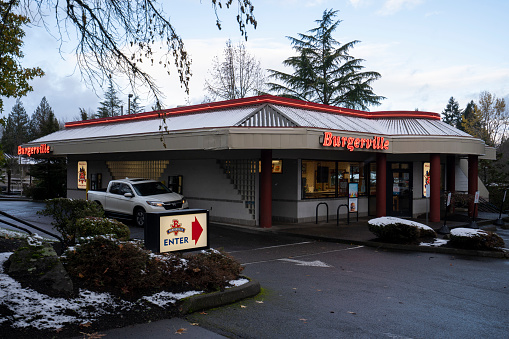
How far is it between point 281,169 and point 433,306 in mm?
11897

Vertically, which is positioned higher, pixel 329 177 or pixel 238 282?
pixel 329 177

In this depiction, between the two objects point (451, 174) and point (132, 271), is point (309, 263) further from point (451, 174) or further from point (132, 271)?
point (451, 174)

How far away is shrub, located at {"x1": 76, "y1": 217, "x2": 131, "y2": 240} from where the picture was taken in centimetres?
893

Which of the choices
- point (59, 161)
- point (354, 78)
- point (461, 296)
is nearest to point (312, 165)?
point (461, 296)

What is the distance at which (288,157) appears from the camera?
18109 mm

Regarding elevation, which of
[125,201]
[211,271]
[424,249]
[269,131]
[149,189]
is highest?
[269,131]

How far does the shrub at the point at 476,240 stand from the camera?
12008mm

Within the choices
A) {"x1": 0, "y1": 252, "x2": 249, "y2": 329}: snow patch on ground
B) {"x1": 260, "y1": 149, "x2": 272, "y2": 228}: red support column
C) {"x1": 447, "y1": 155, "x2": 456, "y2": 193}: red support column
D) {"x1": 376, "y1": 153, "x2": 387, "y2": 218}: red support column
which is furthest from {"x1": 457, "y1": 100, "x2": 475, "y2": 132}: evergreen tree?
{"x1": 0, "y1": 252, "x2": 249, "y2": 329}: snow patch on ground

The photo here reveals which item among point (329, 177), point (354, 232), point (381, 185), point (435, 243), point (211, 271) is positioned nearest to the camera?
point (211, 271)

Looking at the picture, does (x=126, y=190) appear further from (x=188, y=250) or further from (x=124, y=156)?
(x=188, y=250)

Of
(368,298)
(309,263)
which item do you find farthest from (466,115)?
(368,298)

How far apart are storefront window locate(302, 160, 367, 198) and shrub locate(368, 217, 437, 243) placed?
519cm

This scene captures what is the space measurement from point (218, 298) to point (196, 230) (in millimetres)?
1899

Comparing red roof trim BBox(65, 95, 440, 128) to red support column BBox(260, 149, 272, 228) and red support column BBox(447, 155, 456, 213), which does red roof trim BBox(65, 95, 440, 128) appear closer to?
red support column BBox(447, 155, 456, 213)
